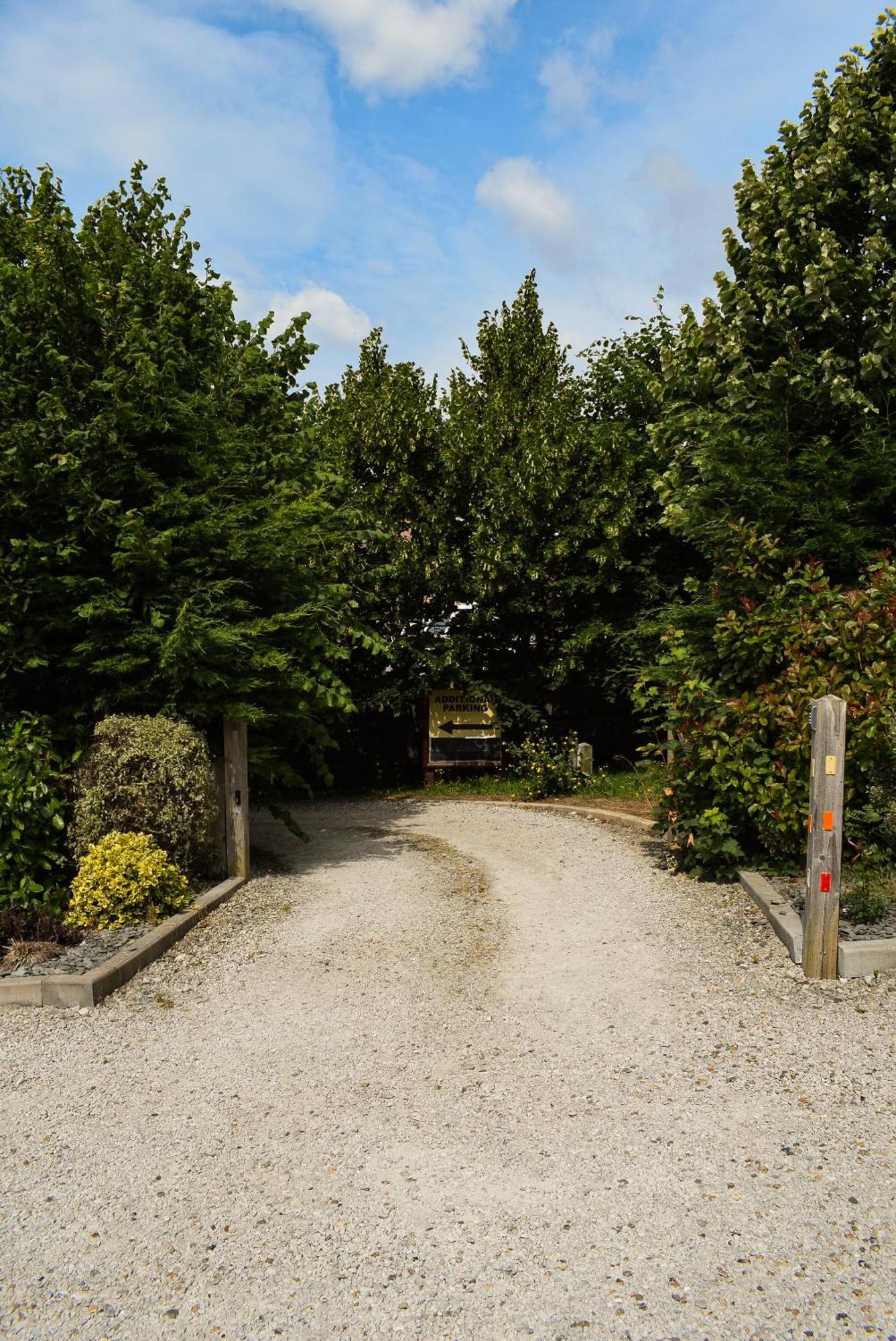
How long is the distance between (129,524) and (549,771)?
947 centimetres

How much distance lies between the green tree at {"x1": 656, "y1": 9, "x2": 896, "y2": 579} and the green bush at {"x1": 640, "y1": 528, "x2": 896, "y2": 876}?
0.51m

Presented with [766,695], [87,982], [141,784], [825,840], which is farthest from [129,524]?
[825,840]

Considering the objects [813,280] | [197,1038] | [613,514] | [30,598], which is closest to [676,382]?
[813,280]

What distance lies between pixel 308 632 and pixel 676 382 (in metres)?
5.93

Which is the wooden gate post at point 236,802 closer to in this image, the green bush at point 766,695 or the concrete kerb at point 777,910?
the green bush at point 766,695

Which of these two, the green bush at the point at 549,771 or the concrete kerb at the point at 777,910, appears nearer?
the concrete kerb at the point at 777,910

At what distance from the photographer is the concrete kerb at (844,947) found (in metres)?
6.12

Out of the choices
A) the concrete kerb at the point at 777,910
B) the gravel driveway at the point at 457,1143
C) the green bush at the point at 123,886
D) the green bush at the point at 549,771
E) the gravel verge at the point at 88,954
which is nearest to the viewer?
the gravel driveway at the point at 457,1143

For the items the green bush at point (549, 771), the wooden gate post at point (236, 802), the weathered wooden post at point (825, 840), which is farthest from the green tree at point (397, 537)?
the weathered wooden post at point (825, 840)

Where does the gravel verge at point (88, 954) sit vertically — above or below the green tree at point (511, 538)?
below

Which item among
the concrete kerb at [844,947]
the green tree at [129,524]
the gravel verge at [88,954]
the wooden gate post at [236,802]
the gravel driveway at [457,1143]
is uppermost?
the green tree at [129,524]

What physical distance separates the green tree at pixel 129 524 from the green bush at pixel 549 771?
260 inches

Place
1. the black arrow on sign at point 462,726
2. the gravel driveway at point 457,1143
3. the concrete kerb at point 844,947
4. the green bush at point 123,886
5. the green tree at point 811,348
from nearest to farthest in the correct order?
the gravel driveway at point 457,1143
the concrete kerb at point 844,947
the green bush at point 123,886
the green tree at point 811,348
the black arrow on sign at point 462,726

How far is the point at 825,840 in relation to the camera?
6.09 meters
